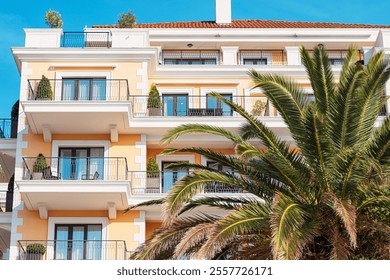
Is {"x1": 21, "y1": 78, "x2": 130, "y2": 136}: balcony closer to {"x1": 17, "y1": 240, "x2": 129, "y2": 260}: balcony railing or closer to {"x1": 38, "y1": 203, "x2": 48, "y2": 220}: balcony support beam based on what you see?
{"x1": 38, "y1": 203, "x2": 48, "y2": 220}: balcony support beam

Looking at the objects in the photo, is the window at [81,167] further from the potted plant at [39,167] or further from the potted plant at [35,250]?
the potted plant at [35,250]

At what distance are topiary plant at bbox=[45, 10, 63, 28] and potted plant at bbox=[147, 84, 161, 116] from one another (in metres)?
4.92

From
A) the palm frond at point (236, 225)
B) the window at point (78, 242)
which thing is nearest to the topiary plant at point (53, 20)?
the window at point (78, 242)

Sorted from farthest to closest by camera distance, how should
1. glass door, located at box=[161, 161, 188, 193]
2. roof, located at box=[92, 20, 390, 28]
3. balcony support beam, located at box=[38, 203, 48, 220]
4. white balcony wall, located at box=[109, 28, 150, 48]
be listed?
roof, located at box=[92, 20, 390, 28]
white balcony wall, located at box=[109, 28, 150, 48]
glass door, located at box=[161, 161, 188, 193]
balcony support beam, located at box=[38, 203, 48, 220]

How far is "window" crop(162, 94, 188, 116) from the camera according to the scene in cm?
3512

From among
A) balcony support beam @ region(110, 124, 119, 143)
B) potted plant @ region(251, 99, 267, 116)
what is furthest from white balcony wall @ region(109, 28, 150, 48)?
potted plant @ region(251, 99, 267, 116)

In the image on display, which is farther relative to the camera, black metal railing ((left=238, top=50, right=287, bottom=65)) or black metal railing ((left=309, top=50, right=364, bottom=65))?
black metal railing ((left=309, top=50, right=364, bottom=65))

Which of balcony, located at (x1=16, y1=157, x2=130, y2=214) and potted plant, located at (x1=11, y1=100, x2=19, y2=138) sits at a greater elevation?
potted plant, located at (x1=11, y1=100, x2=19, y2=138)

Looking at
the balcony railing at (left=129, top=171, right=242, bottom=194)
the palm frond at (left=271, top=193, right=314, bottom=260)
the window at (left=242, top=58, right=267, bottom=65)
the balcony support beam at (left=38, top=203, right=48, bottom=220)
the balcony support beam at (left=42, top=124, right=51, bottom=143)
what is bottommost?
the palm frond at (left=271, top=193, right=314, bottom=260)

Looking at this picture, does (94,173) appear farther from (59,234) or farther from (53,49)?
(53,49)

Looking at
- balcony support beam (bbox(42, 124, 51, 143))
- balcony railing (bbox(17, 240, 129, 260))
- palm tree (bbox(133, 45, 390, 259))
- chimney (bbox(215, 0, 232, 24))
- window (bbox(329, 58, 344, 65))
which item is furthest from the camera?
chimney (bbox(215, 0, 232, 24))

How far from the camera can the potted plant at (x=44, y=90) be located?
33.1 metres

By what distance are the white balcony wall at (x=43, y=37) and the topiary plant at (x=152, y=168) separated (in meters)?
5.87

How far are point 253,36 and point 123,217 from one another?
421 inches
